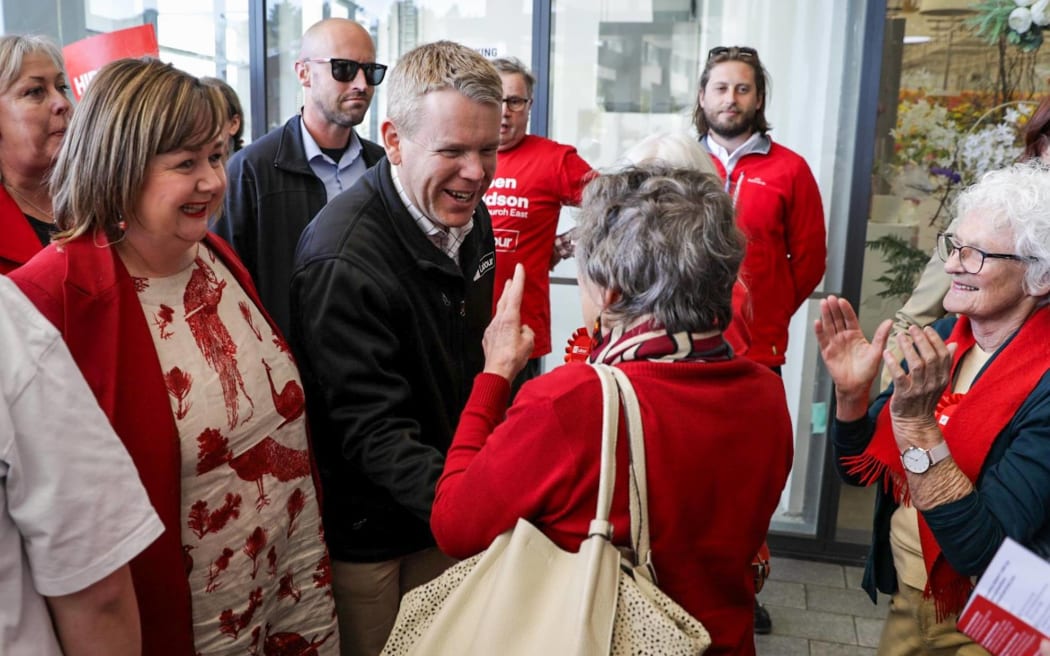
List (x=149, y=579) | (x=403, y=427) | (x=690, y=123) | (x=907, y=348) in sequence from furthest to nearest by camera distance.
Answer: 1. (x=690, y=123)
2. (x=403, y=427)
3. (x=907, y=348)
4. (x=149, y=579)

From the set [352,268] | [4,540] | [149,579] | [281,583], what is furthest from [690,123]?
[4,540]

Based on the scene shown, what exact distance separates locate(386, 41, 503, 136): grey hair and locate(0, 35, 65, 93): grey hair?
96cm

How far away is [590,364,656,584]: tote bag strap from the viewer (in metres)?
1.20

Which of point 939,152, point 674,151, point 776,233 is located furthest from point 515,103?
point 939,152

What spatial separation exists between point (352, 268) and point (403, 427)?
31 centimetres

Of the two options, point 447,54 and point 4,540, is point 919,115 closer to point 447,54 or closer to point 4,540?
point 447,54

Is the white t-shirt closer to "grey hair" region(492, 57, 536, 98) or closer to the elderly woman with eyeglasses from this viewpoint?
the elderly woman with eyeglasses

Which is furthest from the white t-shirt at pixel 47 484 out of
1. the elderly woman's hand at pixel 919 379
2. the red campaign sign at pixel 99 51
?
the red campaign sign at pixel 99 51

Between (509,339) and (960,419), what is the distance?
91cm

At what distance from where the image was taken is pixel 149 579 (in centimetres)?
139

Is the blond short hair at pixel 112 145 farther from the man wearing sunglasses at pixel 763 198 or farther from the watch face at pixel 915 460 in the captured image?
the man wearing sunglasses at pixel 763 198

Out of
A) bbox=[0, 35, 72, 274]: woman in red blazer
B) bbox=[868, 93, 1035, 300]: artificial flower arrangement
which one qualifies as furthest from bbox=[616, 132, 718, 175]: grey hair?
bbox=[868, 93, 1035, 300]: artificial flower arrangement

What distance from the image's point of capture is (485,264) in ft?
6.68

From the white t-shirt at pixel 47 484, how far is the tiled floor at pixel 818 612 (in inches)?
104
